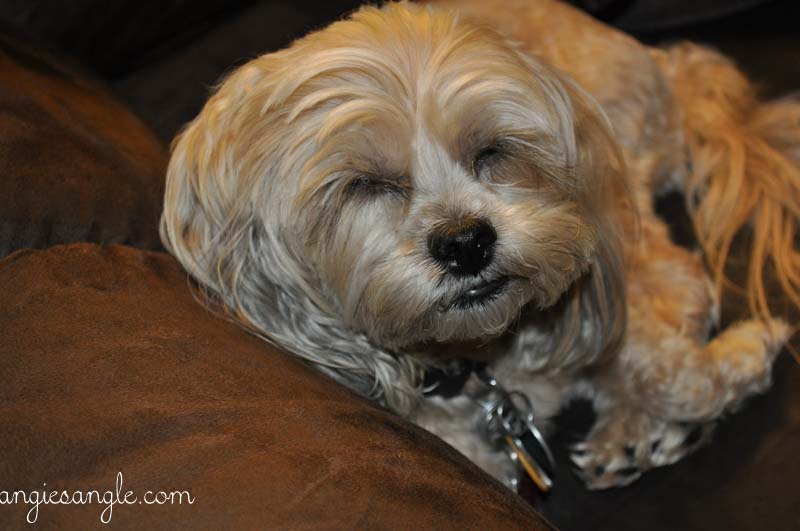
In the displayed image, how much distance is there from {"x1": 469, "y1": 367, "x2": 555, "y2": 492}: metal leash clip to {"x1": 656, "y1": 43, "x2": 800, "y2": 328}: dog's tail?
75cm

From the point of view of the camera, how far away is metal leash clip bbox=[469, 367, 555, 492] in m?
2.17

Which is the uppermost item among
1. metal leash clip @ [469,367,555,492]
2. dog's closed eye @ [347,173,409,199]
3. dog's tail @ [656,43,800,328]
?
dog's closed eye @ [347,173,409,199]

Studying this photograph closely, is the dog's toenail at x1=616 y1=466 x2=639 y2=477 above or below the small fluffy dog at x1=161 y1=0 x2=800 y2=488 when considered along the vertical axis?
below

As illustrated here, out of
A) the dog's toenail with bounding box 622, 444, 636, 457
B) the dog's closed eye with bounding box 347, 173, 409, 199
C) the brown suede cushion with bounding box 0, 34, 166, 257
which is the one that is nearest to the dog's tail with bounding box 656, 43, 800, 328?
the dog's toenail with bounding box 622, 444, 636, 457

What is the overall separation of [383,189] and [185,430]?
75 centimetres

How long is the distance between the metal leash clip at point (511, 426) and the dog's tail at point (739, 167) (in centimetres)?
75

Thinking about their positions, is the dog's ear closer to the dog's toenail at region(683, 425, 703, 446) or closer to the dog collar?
the dog collar

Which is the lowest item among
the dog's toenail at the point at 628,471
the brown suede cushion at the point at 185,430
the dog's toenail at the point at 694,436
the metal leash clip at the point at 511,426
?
the dog's toenail at the point at 628,471

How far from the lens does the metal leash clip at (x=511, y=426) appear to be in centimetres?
217

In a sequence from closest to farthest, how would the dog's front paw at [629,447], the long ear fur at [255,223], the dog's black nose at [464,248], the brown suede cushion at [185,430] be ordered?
the brown suede cushion at [185,430] → the dog's black nose at [464,248] → the long ear fur at [255,223] → the dog's front paw at [629,447]

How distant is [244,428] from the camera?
54.4 inches

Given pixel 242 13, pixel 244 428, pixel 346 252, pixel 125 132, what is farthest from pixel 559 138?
pixel 242 13

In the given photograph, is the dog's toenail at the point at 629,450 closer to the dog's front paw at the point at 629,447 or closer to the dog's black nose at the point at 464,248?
the dog's front paw at the point at 629,447

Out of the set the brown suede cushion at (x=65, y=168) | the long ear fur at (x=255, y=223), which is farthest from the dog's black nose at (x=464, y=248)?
the brown suede cushion at (x=65, y=168)
